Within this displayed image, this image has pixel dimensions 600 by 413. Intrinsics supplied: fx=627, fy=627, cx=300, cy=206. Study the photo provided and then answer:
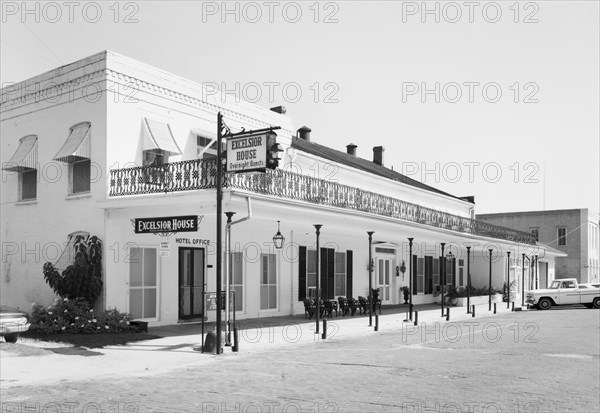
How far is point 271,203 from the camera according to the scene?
16453 millimetres

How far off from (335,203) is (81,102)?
8270 mm

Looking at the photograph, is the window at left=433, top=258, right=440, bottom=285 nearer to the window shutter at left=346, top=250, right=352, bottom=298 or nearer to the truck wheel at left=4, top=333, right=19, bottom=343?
the window shutter at left=346, top=250, right=352, bottom=298

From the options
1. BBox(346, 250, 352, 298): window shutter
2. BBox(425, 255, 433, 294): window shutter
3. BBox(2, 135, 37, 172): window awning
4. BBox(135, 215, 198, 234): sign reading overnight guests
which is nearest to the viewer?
BBox(135, 215, 198, 234): sign reading overnight guests

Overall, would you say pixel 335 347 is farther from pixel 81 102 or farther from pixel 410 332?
pixel 81 102

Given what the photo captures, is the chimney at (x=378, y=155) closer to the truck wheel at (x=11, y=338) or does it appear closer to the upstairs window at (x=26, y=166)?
the upstairs window at (x=26, y=166)

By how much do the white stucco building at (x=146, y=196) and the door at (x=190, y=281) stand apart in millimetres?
41

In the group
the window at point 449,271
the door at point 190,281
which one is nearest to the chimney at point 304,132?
the window at point 449,271

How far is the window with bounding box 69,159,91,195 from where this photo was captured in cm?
1800

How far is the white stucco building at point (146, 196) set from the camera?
16.8 metres

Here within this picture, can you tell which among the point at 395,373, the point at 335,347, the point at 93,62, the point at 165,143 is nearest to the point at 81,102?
the point at 93,62

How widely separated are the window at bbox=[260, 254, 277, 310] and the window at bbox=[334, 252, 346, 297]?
15.2 feet

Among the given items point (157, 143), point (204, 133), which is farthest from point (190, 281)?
point (204, 133)

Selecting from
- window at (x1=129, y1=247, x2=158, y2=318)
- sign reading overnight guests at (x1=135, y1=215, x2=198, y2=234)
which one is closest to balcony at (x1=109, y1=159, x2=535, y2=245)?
sign reading overnight guests at (x1=135, y1=215, x2=198, y2=234)

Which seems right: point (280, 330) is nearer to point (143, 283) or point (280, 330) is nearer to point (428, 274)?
point (143, 283)
